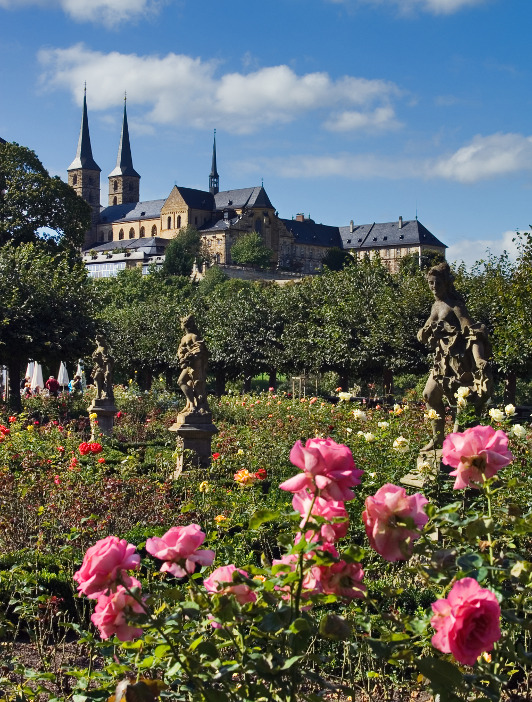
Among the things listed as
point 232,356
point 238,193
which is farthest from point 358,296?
point 238,193

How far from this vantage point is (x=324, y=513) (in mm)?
2342

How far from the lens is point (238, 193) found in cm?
11919

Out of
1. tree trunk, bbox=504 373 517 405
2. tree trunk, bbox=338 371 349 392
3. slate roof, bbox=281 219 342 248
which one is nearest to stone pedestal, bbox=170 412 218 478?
tree trunk, bbox=504 373 517 405

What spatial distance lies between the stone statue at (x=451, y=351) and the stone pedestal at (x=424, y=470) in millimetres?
296

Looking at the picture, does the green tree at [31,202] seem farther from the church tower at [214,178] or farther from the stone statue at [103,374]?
the church tower at [214,178]

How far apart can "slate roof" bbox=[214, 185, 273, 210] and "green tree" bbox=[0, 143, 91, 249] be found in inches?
3054

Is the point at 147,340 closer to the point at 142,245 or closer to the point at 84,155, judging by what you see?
the point at 142,245

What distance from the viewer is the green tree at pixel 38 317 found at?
20.7m

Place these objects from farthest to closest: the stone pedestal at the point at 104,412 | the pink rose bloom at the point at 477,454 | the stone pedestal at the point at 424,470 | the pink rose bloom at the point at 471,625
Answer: the stone pedestal at the point at 104,412 → the stone pedestal at the point at 424,470 → the pink rose bloom at the point at 477,454 → the pink rose bloom at the point at 471,625

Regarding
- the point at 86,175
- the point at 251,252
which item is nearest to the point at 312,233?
the point at 251,252

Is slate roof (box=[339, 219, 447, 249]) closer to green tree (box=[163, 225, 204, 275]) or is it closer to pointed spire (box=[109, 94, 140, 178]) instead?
green tree (box=[163, 225, 204, 275])

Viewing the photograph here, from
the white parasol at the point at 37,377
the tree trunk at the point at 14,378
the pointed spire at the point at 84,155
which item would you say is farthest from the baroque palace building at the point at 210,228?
the tree trunk at the point at 14,378

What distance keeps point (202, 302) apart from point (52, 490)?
35.4 meters

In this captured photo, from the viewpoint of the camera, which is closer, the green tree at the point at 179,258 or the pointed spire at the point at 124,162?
the green tree at the point at 179,258
